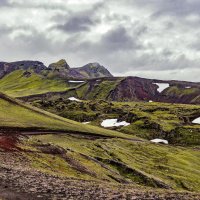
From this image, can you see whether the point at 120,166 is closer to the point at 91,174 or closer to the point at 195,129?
the point at 91,174

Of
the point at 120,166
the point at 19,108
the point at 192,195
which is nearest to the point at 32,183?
the point at 192,195

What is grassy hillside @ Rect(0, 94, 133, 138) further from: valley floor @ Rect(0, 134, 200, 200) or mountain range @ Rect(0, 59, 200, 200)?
valley floor @ Rect(0, 134, 200, 200)

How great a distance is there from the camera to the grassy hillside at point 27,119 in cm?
12019

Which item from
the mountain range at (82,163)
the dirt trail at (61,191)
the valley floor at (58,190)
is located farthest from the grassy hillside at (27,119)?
the dirt trail at (61,191)

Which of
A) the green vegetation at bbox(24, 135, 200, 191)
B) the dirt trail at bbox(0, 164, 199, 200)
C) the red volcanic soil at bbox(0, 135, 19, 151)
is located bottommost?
the green vegetation at bbox(24, 135, 200, 191)

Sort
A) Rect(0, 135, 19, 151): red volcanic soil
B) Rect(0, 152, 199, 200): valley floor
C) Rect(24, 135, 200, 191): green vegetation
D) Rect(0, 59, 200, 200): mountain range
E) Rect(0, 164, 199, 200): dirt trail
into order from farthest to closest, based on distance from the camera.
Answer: Rect(24, 135, 200, 191): green vegetation, Rect(0, 135, 19, 151): red volcanic soil, Rect(0, 59, 200, 200): mountain range, Rect(0, 152, 199, 200): valley floor, Rect(0, 164, 199, 200): dirt trail

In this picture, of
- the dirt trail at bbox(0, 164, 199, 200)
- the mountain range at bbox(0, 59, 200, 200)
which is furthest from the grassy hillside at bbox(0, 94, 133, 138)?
the dirt trail at bbox(0, 164, 199, 200)

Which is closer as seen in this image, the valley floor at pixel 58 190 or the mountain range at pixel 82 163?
the valley floor at pixel 58 190

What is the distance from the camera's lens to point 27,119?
131m

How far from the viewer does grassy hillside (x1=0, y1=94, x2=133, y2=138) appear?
12019 cm

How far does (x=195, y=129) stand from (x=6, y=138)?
138833mm

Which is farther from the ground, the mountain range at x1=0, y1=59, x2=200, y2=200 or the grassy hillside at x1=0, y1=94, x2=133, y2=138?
the grassy hillside at x1=0, y1=94, x2=133, y2=138

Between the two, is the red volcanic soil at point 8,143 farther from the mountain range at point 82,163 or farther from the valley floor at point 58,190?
the valley floor at point 58,190

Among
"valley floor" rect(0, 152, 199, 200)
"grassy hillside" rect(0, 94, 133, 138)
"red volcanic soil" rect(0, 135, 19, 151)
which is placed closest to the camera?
"valley floor" rect(0, 152, 199, 200)
